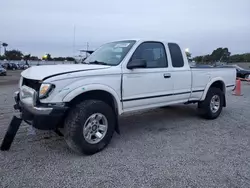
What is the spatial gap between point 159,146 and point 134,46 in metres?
1.91

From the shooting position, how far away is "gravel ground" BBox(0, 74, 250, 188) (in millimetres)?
2967

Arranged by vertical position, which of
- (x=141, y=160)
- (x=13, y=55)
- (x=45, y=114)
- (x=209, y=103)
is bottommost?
(x=141, y=160)

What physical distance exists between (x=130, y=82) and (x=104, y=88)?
589 millimetres

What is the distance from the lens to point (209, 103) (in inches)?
232

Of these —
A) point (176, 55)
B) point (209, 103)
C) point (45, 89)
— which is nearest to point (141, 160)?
point (45, 89)

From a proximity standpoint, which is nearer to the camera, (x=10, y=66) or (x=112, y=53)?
(x=112, y=53)

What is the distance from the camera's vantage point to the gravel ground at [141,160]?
297 centimetres

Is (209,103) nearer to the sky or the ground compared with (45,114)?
nearer to the ground

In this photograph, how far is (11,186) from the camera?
2795 mm

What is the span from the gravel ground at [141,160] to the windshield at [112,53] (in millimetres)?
1522

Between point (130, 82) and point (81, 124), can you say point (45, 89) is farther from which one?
point (130, 82)

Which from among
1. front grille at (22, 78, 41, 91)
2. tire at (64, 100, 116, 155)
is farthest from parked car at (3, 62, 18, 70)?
tire at (64, 100, 116, 155)

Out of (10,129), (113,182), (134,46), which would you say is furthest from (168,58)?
(10,129)

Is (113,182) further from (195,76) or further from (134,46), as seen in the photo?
(195,76)
